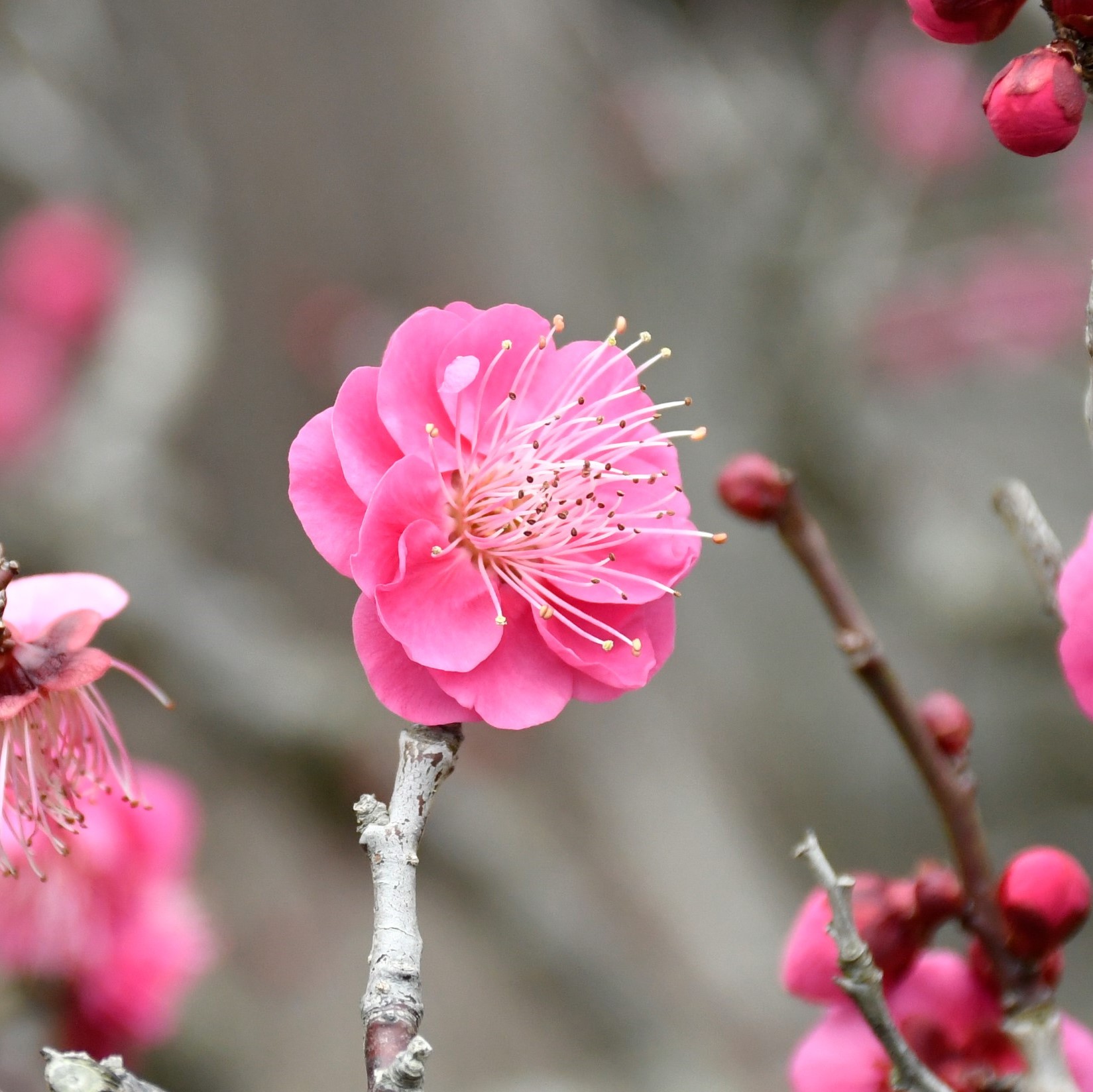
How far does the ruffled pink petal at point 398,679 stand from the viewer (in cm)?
46

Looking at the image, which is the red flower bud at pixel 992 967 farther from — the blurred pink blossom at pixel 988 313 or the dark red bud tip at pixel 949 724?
the blurred pink blossom at pixel 988 313

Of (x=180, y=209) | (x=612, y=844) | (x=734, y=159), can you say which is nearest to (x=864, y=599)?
(x=734, y=159)

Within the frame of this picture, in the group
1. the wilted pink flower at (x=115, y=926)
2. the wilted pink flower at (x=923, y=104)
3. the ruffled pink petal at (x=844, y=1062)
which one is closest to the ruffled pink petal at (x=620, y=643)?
the ruffled pink petal at (x=844, y=1062)

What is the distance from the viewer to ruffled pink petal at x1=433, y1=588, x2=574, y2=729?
464 millimetres

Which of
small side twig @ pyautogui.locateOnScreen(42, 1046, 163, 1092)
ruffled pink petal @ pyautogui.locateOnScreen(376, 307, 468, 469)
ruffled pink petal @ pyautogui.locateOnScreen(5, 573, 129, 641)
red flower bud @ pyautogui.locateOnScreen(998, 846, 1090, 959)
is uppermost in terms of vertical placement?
ruffled pink petal @ pyautogui.locateOnScreen(376, 307, 468, 469)

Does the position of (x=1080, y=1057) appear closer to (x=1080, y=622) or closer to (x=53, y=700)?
(x=1080, y=622)

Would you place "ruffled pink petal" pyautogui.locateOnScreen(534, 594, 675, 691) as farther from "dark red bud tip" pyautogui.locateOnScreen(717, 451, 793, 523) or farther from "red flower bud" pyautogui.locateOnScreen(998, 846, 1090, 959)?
"red flower bud" pyautogui.locateOnScreen(998, 846, 1090, 959)

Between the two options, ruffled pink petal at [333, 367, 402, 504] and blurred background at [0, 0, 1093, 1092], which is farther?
blurred background at [0, 0, 1093, 1092]

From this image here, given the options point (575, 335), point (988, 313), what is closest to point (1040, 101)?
point (988, 313)

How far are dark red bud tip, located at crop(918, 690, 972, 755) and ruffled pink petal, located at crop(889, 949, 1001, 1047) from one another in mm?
118

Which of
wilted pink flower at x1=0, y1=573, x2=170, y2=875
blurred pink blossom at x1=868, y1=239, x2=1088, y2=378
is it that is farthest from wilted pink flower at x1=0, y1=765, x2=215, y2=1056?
blurred pink blossom at x1=868, y1=239, x2=1088, y2=378

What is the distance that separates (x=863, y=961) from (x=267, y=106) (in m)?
3.04

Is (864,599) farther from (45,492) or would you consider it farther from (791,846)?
(45,492)

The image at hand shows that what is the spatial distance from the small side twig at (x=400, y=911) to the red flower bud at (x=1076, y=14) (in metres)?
0.38
